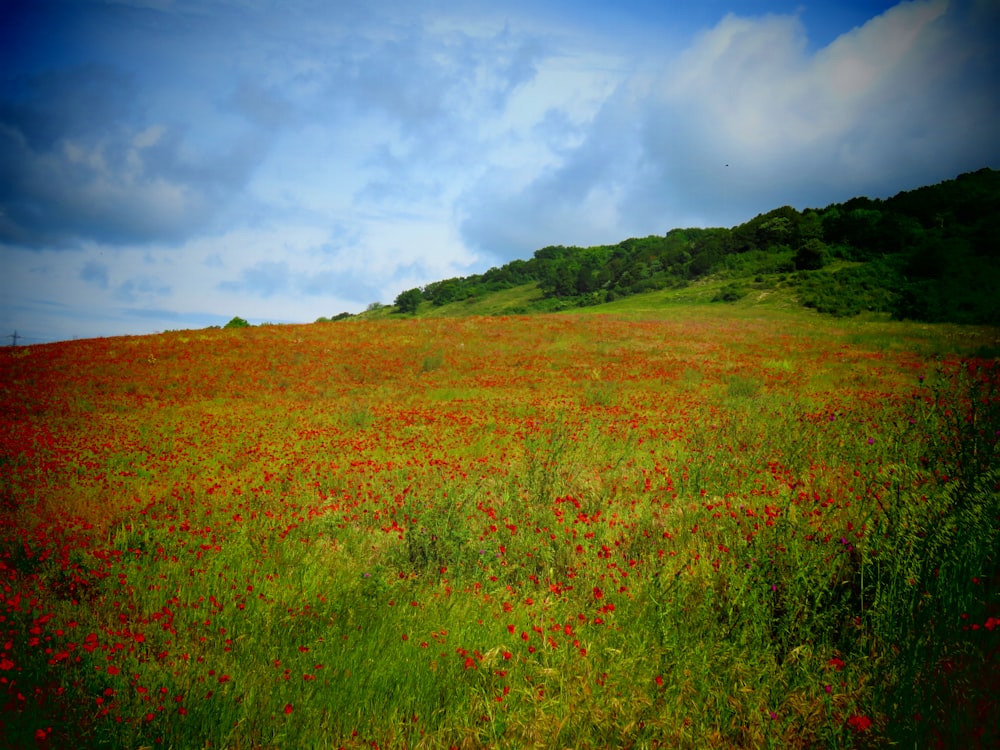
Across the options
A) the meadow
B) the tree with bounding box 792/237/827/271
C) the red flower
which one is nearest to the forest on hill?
the tree with bounding box 792/237/827/271

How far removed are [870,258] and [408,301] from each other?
90.1 metres

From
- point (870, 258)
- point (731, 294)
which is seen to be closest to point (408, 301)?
point (731, 294)

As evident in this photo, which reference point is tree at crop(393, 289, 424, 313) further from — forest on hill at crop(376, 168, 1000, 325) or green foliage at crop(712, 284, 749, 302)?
green foliage at crop(712, 284, 749, 302)

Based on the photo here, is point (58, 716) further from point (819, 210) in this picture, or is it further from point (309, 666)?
point (819, 210)

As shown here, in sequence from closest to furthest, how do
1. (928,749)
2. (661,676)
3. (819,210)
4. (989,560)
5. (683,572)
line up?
(928,749) < (661,676) < (989,560) < (683,572) < (819,210)

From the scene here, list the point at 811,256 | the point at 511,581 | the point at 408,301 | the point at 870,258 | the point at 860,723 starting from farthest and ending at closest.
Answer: the point at 408,301
the point at 811,256
the point at 870,258
the point at 511,581
the point at 860,723

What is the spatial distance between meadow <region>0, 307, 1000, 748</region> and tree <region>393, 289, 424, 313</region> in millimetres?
103059

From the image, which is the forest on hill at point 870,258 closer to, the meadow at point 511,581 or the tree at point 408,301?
the meadow at point 511,581

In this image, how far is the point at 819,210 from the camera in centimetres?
6262

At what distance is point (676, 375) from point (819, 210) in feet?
207

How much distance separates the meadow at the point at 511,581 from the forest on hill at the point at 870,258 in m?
35.4

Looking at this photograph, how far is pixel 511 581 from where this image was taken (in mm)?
4773

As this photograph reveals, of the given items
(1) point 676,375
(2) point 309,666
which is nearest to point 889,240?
(1) point 676,375

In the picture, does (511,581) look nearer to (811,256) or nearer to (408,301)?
(811,256)
